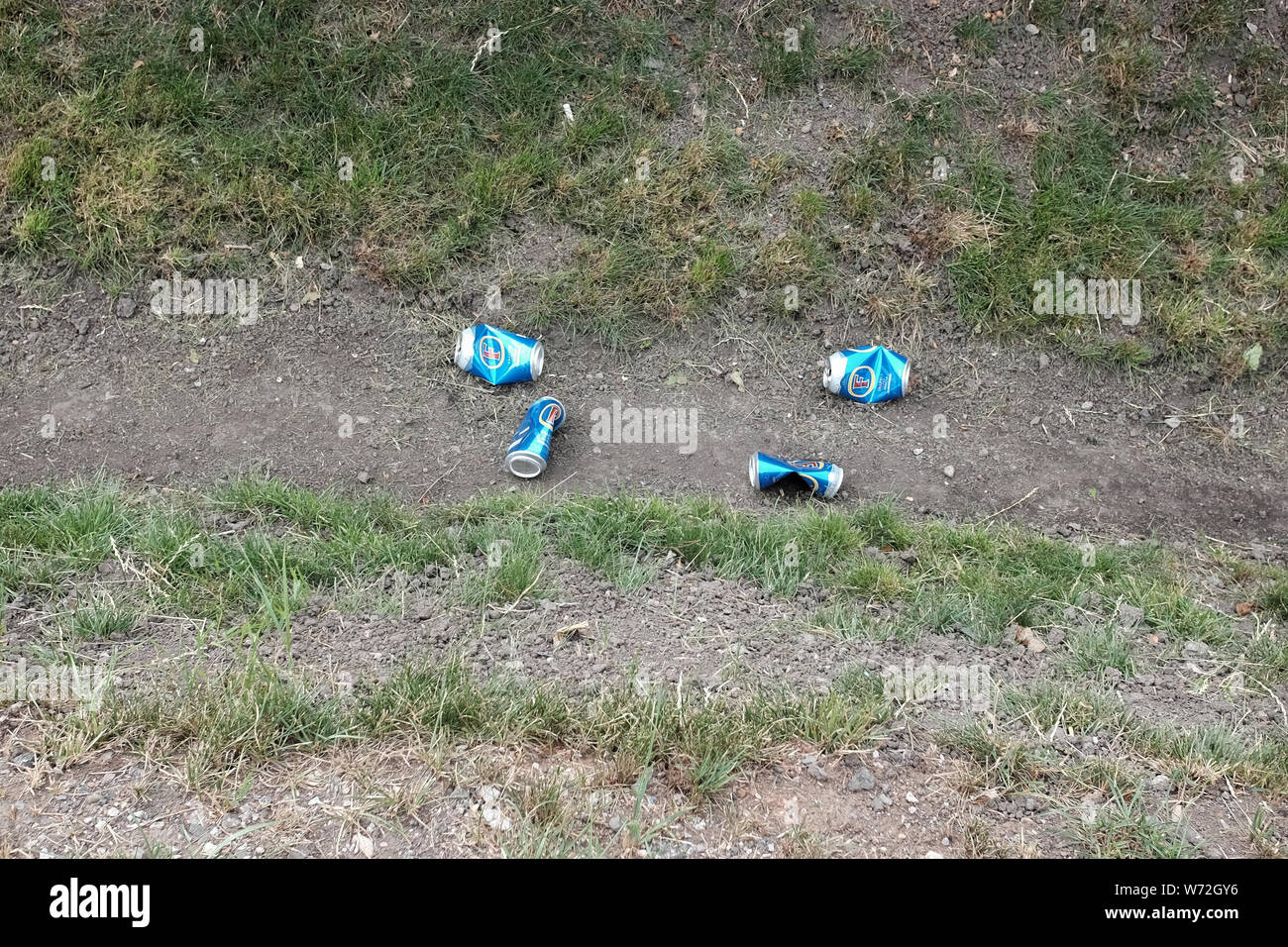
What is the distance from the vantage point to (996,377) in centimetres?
565

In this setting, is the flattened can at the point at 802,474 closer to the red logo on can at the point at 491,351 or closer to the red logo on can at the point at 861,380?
the red logo on can at the point at 861,380

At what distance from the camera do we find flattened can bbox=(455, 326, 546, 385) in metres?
5.16

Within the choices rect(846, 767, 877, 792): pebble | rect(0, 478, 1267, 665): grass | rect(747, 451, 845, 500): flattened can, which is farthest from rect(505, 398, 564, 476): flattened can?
rect(846, 767, 877, 792): pebble

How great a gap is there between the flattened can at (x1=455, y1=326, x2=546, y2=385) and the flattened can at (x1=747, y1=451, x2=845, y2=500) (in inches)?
51.0

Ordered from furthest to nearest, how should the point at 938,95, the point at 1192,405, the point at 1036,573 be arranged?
the point at 938,95, the point at 1192,405, the point at 1036,573

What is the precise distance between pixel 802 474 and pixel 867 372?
881 mm

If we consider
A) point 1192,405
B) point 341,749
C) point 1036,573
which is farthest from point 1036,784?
point 1192,405

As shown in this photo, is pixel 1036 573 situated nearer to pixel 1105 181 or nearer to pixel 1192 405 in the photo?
pixel 1192 405

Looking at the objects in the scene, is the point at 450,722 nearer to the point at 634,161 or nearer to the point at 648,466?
the point at 648,466

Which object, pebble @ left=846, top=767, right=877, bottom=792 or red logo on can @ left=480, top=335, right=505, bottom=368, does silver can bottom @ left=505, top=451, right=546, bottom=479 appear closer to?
red logo on can @ left=480, top=335, right=505, bottom=368

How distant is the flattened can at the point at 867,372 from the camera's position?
17.5 feet

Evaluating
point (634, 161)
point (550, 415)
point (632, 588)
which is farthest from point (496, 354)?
point (632, 588)

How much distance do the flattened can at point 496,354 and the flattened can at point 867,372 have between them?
1.58 metres

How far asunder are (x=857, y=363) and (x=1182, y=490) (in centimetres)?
181
